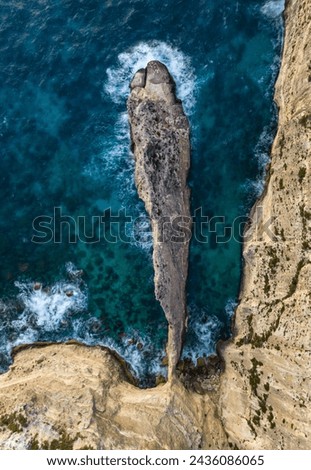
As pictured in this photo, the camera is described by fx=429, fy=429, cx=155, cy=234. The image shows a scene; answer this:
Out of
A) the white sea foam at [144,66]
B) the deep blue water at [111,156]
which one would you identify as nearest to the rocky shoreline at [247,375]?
the deep blue water at [111,156]

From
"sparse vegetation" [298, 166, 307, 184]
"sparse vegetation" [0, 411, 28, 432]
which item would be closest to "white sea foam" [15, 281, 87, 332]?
"sparse vegetation" [0, 411, 28, 432]

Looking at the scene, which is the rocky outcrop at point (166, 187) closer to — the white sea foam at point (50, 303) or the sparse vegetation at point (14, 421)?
the white sea foam at point (50, 303)

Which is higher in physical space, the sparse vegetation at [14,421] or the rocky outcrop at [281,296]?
the rocky outcrop at [281,296]

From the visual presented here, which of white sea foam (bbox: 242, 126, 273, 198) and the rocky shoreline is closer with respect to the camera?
the rocky shoreline

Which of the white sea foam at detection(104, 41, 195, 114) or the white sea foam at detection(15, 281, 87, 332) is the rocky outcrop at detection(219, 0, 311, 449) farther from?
the white sea foam at detection(15, 281, 87, 332)

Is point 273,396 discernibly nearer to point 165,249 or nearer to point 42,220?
point 165,249
